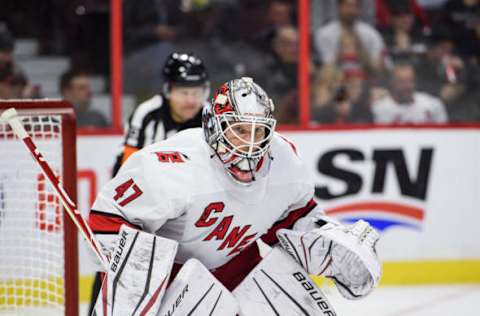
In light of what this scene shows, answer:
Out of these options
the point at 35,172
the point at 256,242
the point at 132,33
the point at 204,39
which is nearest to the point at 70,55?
the point at 132,33

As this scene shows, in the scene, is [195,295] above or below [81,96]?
above

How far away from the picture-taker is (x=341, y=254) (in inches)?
106

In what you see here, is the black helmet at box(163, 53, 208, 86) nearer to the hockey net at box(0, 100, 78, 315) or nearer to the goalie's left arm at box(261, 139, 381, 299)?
the hockey net at box(0, 100, 78, 315)

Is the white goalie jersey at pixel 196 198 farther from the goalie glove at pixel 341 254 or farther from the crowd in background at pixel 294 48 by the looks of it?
the crowd in background at pixel 294 48

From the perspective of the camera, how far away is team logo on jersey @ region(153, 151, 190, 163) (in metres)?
2.67

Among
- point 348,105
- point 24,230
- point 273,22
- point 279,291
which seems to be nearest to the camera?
point 279,291

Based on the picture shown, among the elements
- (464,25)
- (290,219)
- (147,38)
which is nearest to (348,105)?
(464,25)

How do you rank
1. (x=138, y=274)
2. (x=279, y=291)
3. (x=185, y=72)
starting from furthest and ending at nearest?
1. (x=185, y=72)
2. (x=279, y=291)
3. (x=138, y=274)

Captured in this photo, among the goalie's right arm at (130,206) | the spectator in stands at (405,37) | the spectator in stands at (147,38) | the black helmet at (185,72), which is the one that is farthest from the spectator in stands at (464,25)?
the goalie's right arm at (130,206)

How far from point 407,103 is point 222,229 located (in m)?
3.13

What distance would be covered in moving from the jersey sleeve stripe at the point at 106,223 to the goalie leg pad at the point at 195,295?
0.56 ft

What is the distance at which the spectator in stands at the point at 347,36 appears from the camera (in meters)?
5.59

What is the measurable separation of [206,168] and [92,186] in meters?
2.56

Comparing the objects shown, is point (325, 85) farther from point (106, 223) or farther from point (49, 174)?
point (106, 223)
